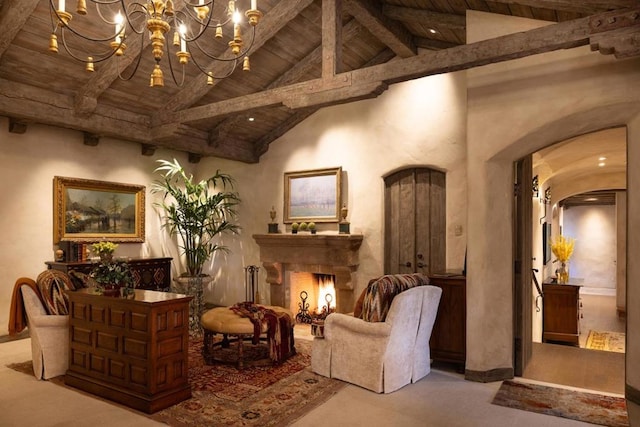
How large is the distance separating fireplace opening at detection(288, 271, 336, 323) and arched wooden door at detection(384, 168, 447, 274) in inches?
47.9

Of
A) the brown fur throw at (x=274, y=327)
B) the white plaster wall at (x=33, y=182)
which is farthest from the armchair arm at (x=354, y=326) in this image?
the white plaster wall at (x=33, y=182)

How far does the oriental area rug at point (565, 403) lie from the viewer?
3492 mm

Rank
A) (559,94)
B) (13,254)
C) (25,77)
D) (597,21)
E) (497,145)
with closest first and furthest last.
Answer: (597,21) → (559,94) → (497,145) → (25,77) → (13,254)

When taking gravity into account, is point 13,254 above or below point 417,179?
below

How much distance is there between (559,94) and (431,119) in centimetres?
210

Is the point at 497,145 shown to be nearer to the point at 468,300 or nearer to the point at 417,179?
the point at 468,300

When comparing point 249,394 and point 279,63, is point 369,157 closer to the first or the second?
point 279,63

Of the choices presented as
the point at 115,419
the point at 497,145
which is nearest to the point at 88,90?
the point at 115,419

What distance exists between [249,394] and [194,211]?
370cm

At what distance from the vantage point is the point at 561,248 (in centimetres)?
788

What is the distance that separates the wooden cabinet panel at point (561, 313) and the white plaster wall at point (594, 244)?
7760mm

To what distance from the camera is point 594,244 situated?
44.3 ft

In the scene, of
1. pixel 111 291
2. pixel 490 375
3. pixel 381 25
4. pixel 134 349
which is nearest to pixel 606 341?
pixel 490 375

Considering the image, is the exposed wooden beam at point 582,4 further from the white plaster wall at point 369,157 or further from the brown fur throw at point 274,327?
the brown fur throw at point 274,327
